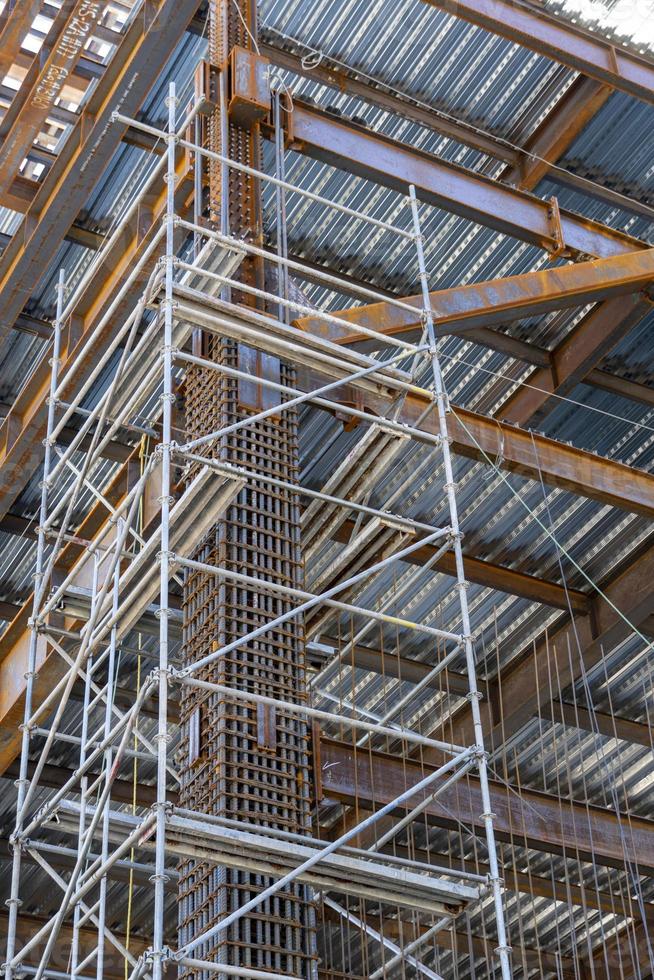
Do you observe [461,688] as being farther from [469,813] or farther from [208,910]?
[208,910]

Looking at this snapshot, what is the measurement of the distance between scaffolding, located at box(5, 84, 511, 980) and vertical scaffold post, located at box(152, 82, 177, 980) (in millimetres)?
19

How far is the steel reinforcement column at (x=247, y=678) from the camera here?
10.7 meters

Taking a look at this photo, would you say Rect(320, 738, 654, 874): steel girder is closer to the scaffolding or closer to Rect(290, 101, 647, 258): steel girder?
the scaffolding

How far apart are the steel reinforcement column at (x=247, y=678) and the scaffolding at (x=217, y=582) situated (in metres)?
0.06

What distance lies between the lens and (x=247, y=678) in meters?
11.8

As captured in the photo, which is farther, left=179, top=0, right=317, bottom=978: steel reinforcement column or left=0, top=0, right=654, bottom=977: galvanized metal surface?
left=0, top=0, right=654, bottom=977: galvanized metal surface

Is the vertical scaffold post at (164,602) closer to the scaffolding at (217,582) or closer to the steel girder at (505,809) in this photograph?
the scaffolding at (217,582)

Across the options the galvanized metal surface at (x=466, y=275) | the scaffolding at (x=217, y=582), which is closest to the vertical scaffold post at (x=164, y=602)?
the scaffolding at (x=217, y=582)

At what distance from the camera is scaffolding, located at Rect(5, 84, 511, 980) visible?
33.2ft

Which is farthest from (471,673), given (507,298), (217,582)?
(507,298)

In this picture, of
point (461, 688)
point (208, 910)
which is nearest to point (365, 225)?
point (461, 688)

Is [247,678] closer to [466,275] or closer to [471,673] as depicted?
[471,673]

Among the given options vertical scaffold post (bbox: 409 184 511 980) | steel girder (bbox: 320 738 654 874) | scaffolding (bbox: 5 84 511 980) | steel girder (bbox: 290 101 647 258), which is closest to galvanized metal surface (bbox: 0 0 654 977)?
steel girder (bbox: 320 738 654 874)

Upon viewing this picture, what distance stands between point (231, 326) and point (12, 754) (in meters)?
6.83
